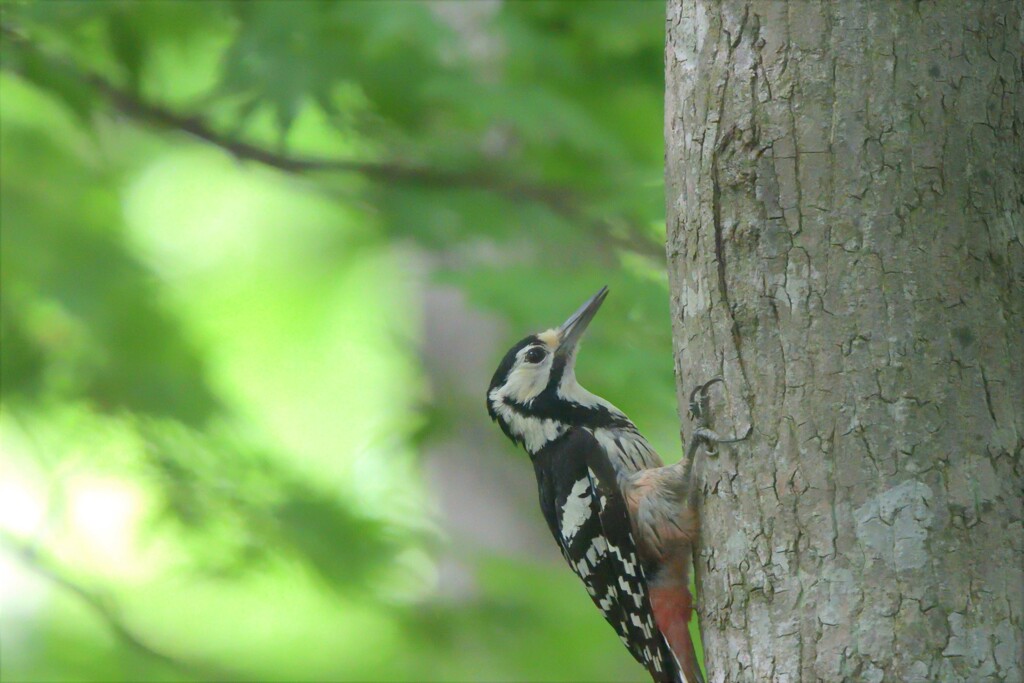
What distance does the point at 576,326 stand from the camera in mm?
4094

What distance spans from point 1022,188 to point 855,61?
0.49 meters

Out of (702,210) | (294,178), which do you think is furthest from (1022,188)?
(294,178)

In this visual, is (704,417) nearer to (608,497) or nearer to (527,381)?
(608,497)

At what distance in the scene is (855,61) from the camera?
238 cm

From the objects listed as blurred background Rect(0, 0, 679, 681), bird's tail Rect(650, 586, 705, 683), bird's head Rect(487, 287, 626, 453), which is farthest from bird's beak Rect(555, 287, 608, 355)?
bird's tail Rect(650, 586, 705, 683)

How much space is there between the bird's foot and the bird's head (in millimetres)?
1166

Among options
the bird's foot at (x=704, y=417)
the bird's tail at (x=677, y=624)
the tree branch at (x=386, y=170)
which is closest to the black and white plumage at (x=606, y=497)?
the bird's tail at (x=677, y=624)

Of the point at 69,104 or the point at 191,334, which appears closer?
the point at 69,104

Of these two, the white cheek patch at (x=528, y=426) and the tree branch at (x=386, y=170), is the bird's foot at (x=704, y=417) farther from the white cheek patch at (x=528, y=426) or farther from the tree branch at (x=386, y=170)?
the tree branch at (x=386, y=170)

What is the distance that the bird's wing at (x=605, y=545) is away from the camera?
3.44 metres

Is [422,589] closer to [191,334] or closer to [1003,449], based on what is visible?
[191,334]

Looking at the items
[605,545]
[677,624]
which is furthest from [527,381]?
[677,624]

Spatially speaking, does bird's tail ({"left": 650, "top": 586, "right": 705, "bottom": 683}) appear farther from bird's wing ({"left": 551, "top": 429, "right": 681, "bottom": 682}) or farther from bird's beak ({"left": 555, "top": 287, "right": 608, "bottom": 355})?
bird's beak ({"left": 555, "top": 287, "right": 608, "bottom": 355})

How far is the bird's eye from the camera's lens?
4027 millimetres
